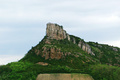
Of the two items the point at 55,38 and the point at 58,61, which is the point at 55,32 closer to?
the point at 55,38

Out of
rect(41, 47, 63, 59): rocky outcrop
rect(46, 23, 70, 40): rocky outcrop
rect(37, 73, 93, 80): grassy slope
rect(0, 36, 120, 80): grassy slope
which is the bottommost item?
rect(37, 73, 93, 80): grassy slope

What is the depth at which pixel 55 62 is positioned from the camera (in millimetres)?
134375

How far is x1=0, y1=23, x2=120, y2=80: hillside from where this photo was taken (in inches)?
3804

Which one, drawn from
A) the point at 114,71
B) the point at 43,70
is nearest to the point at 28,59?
the point at 43,70

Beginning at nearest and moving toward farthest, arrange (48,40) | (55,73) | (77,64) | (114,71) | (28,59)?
(114,71) → (55,73) → (77,64) → (28,59) → (48,40)

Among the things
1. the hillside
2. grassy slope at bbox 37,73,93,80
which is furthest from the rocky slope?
grassy slope at bbox 37,73,93,80

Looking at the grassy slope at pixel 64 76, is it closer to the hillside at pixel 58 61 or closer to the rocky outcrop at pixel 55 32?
the hillside at pixel 58 61

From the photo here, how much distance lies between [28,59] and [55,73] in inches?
1962

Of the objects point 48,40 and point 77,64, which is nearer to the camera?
point 77,64

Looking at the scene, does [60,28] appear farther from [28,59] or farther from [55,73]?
[55,73]

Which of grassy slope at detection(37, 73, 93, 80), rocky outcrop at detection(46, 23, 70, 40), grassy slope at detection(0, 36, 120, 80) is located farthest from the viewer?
rocky outcrop at detection(46, 23, 70, 40)

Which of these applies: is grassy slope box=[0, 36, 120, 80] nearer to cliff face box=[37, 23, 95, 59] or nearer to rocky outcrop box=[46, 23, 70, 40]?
cliff face box=[37, 23, 95, 59]

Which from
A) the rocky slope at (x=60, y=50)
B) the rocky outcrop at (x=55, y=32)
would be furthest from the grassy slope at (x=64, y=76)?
the rocky outcrop at (x=55, y=32)

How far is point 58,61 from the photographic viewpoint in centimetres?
13600
